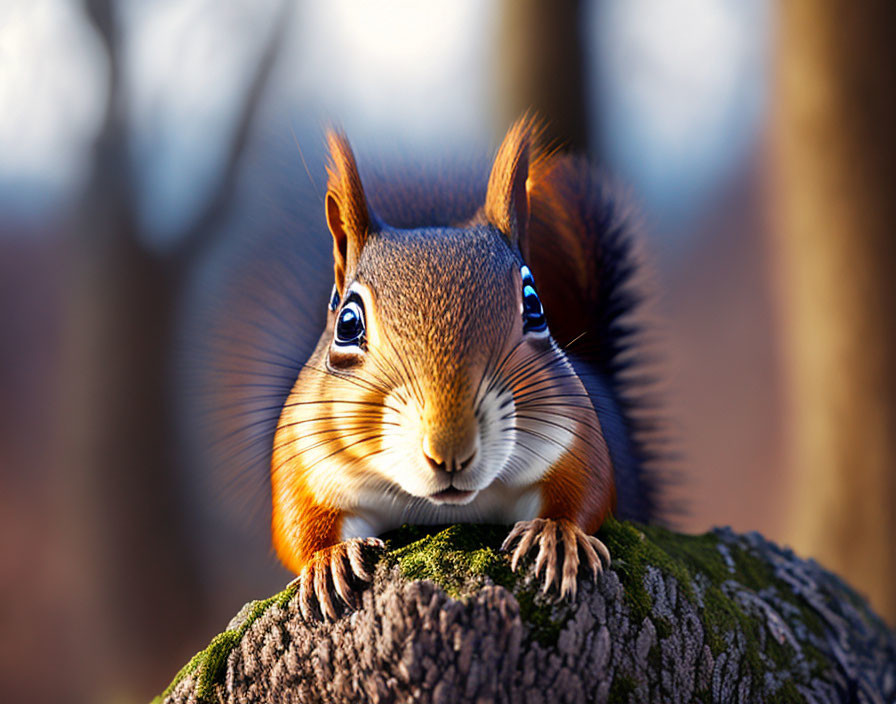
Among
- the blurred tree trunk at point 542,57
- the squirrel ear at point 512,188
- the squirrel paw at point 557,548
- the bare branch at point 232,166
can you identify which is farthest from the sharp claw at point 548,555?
the bare branch at point 232,166

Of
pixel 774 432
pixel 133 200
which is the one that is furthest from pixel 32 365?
pixel 774 432

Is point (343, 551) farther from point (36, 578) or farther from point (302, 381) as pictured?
point (36, 578)

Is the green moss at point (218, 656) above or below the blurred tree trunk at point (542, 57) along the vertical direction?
below

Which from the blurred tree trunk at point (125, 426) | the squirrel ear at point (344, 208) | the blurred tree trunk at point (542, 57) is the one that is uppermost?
the blurred tree trunk at point (542, 57)

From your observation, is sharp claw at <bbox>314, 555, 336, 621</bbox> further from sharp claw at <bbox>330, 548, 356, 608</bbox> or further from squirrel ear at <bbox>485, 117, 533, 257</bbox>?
squirrel ear at <bbox>485, 117, 533, 257</bbox>

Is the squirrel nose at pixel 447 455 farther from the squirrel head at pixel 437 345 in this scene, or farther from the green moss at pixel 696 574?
the green moss at pixel 696 574

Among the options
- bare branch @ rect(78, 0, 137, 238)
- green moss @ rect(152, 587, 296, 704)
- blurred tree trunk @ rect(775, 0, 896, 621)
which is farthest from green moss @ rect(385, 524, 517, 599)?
blurred tree trunk @ rect(775, 0, 896, 621)
